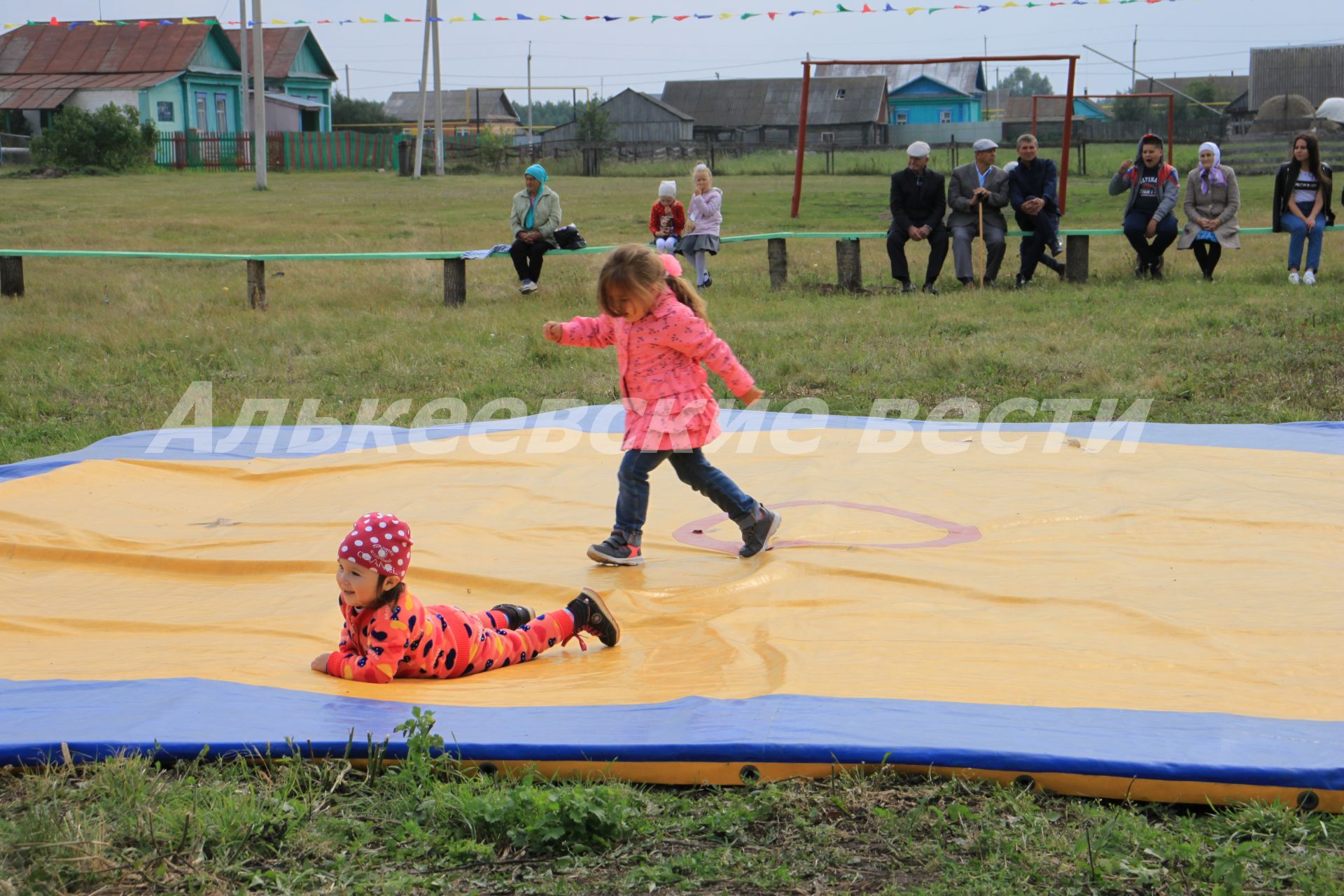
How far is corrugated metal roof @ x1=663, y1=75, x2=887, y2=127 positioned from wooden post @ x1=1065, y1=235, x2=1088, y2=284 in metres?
45.5

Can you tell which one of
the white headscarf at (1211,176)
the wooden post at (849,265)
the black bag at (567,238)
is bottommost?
the wooden post at (849,265)

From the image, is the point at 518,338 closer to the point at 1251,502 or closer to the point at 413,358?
the point at 413,358

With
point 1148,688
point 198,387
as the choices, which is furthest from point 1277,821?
point 198,387

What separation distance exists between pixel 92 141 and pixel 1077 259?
34046 mm

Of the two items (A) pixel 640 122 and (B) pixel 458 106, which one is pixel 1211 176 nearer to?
(A) pixel 640 122

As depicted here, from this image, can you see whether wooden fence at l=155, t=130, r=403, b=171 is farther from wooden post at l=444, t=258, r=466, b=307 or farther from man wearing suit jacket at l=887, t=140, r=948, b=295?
man wearing suit jacket at l=887, t=140, r=948, b=295

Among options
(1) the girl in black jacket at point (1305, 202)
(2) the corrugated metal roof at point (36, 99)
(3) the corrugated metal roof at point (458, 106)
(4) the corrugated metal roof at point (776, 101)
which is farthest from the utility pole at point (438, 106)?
(3) the corrugated metal roof at point (458, 106)

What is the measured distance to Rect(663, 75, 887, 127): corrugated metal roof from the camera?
2338 inches

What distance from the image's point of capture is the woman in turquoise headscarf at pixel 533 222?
12742mm

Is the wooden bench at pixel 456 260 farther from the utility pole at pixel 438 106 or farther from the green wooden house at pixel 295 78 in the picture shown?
the green wooden house at pixel 295 78

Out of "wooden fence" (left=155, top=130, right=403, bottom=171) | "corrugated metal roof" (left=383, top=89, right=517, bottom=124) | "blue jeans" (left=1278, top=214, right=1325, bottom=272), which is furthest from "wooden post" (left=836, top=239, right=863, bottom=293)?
"corrugated metal roof" (left=383, top=89, right=517, bottom=124)

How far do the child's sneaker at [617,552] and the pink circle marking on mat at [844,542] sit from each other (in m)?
0.36

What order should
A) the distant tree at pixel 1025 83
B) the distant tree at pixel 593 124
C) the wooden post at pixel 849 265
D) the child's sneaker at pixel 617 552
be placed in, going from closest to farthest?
the child's sneaker at pixel 617 552 < the wooden post at pixel 849 265 < the distant tree at pixel 593 124 < the distant tree at pixel 1025 83

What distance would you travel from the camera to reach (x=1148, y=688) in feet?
11.0
